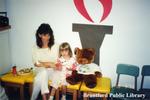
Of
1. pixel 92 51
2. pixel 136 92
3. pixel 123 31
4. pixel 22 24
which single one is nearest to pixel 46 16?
pixel 22 24

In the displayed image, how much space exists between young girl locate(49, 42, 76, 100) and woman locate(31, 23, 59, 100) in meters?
0.12

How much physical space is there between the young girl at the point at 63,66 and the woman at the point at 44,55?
4.8 inches

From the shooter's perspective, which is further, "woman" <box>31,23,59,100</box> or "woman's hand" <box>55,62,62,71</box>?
"woman's hand" <box>55,62,62,71</box>

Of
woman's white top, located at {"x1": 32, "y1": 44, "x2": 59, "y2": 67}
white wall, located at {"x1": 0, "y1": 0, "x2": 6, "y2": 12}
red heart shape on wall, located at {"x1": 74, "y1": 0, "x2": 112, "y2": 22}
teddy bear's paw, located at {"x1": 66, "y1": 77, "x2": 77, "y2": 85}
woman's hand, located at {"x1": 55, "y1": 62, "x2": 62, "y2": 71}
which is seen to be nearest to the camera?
teddy bear's paw, located at {"x1": 66, "y1": 77, "x2": 77, "y2": 85}

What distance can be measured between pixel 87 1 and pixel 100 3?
240 millimetres

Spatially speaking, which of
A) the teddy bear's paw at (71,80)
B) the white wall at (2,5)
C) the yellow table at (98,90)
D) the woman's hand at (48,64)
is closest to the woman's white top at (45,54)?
the woman's hand at (48,64)

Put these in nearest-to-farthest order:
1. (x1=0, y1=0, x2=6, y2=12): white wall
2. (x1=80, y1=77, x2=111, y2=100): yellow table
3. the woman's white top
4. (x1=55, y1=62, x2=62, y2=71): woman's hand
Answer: (x1=80, y1=77, x2=111, y2=100): yellow table
(x1=55, y1=62, x2=62, y2=71): woman's hand
the woman's white top
(x1=0, y1=0, x2=6, y2=12): white wall

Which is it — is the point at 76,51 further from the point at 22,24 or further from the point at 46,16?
the point at 22,24

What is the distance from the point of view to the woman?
3887 mm

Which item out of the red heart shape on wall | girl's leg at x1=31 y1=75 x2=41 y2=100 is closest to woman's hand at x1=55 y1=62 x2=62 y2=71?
girl's leg at x1=31 y1=75 x2=41 y2=100

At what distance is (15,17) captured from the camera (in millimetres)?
4445

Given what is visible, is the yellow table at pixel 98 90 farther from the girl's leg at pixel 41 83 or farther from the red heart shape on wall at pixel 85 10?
the red heart shape on wall at pixel 85 10

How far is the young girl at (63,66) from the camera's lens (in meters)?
3.87

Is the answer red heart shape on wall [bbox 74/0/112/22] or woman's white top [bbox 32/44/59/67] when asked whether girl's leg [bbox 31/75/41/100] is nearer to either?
woman's white top [bbox 32/44/59/67]
